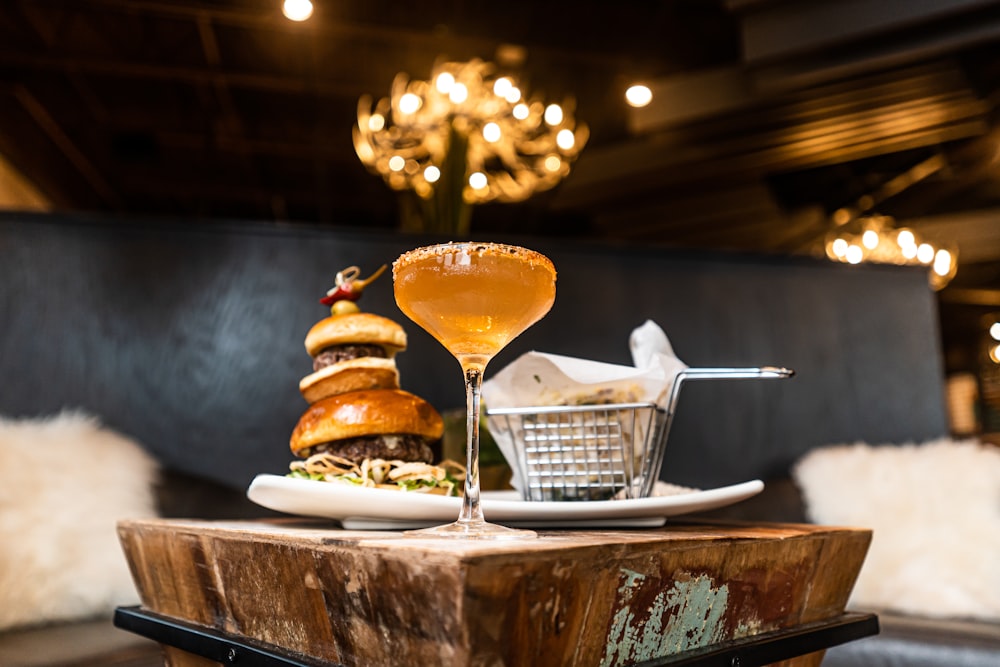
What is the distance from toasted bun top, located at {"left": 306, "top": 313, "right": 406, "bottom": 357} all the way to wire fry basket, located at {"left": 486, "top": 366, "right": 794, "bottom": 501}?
216 millimetres

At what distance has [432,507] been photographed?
0.84m

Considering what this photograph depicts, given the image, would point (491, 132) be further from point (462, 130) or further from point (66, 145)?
point (66, 145)

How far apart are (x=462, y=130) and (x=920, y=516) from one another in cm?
229

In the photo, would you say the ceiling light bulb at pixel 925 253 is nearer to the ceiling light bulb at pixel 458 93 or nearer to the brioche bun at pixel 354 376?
the ceiling light bulb at pixel 458 93

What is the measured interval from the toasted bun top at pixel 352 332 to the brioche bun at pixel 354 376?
0.10 ft

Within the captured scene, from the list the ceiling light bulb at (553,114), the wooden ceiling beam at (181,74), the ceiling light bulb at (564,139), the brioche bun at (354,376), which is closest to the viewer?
the brioche bun at (354,376)

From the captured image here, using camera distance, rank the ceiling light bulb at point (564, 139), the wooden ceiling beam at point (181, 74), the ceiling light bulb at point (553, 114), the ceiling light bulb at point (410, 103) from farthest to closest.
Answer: the wooden ceiling beam at point (181, 74) < the ceiling light bulb at point (564, 139) < the ceiling light bulb at point (553, 114) < the ceiling light bulb at point (410, 103)

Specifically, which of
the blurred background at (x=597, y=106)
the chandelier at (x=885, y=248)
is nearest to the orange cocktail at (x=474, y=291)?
the blurred background at (x=597, y=106)

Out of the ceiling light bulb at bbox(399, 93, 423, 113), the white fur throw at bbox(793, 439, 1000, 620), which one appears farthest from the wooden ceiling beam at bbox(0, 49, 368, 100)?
the white fur throw at bbox(793, 439, 1000, 620)

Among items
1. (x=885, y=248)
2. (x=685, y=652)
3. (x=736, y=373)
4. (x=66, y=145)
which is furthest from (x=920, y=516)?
(x=66, y=145)

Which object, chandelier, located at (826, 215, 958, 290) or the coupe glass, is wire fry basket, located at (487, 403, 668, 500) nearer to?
the coupe glass

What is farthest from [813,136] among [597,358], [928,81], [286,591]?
[286,591]

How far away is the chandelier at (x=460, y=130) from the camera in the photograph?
3322 millimetres

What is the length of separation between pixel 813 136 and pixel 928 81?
83cm
